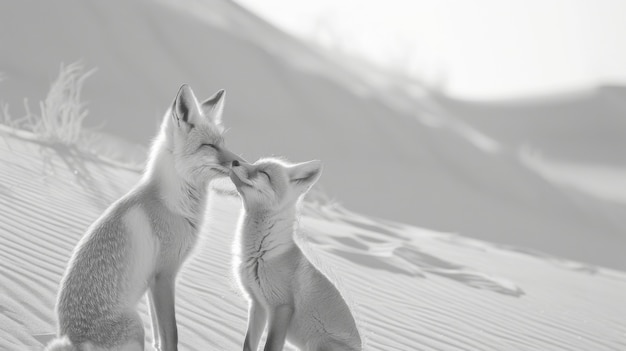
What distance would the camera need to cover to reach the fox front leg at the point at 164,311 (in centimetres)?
376

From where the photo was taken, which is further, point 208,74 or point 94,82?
point 208,74

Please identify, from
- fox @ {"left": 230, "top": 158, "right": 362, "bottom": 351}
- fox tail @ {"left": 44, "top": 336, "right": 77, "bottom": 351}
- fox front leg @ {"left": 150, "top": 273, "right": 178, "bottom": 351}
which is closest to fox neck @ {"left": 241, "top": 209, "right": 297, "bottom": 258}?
fox @ {"left": 230, "top": 158, "right": 362, "bottom": 351}

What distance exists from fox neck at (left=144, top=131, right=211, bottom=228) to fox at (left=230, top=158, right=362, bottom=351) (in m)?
0.21

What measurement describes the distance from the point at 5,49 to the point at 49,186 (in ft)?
43.2

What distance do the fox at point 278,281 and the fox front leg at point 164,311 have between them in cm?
39

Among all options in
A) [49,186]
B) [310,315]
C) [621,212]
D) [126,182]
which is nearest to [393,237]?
[126,182]

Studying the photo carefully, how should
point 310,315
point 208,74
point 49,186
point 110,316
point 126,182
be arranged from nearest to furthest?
point 110,316 → point 310,315 → point 49,186 → point 126,182 → point 208,74

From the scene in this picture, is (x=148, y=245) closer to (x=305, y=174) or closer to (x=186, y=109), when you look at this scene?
(x=186, y=109)

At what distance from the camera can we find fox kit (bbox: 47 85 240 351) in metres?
3.46

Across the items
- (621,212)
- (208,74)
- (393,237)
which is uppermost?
(621,212)

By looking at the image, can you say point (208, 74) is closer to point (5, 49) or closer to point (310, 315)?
point (5, 49)

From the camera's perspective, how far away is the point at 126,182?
8914 millimetres

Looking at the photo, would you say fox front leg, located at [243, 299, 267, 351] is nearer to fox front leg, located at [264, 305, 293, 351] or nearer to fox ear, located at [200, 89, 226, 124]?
fox front leg, located at [264, 305, 293, 351]

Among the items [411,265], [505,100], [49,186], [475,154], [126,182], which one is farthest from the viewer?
[505,100]
